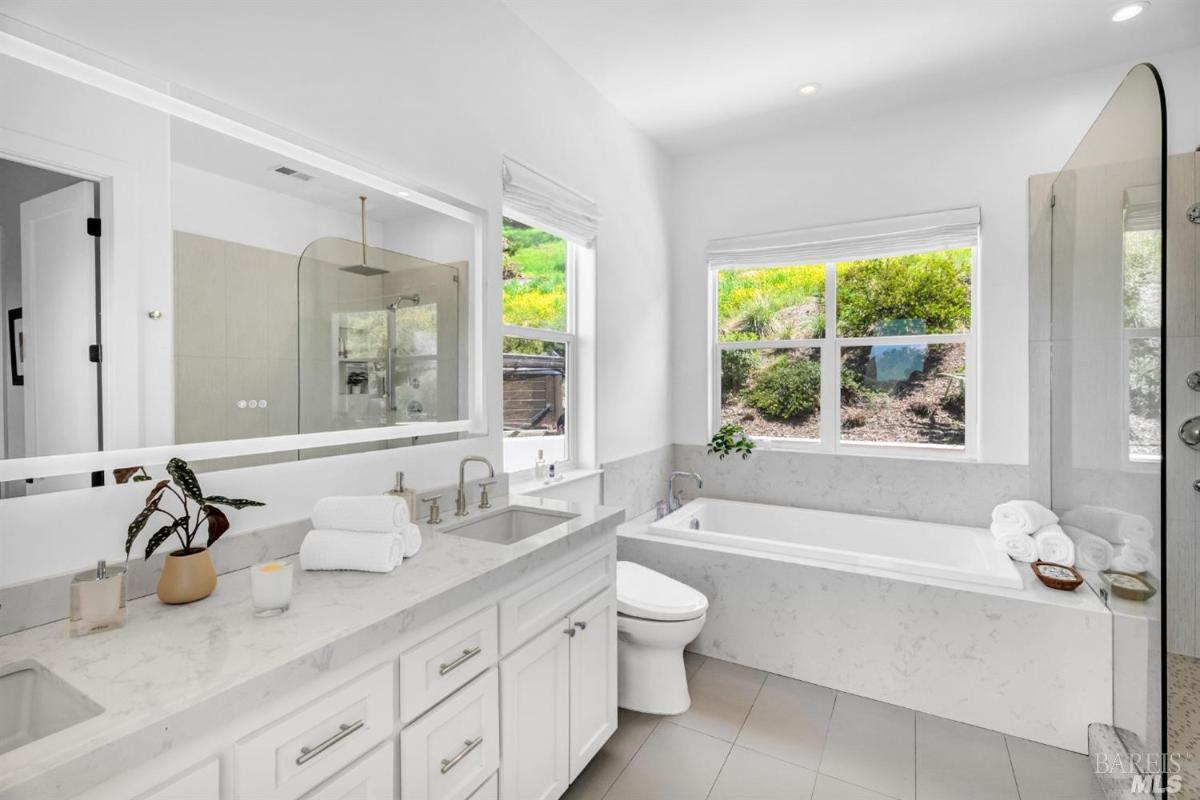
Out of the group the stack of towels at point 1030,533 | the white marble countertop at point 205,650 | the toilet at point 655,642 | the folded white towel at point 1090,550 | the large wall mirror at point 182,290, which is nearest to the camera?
the white marble countertop at point 205,650

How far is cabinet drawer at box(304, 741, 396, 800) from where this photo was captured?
100cm

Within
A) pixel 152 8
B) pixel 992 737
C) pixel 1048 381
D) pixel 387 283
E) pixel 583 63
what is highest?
pixel 583 63

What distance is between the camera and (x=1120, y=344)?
1666 millimetres

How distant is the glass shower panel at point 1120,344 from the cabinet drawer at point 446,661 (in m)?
1.76

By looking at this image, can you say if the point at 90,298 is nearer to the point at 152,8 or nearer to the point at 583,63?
the point at 152,8

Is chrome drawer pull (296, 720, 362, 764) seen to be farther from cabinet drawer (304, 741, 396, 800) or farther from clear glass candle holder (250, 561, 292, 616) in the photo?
clear glass candle holder (250, 561, 292, 616)

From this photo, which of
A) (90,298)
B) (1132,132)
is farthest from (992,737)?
(90,298)

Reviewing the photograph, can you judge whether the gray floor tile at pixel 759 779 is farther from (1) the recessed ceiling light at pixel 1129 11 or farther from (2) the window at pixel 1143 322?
(1) the recessed ceiling light at pixel 1129 11

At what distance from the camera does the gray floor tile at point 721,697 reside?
220 cm

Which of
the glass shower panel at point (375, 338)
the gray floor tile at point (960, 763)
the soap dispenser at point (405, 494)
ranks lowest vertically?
the gray floor tile at point (960, 763)

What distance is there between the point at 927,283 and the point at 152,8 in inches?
137

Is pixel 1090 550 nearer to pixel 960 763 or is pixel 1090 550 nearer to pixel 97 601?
pixel 960 763

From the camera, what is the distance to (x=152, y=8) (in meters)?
1.26

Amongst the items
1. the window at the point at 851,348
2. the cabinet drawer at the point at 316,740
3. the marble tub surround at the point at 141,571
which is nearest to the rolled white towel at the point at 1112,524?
the window at the point at 851,348
